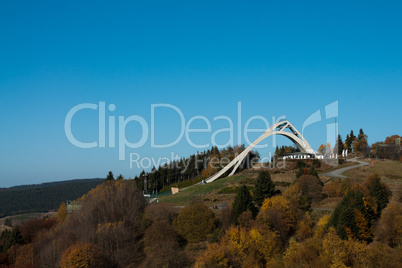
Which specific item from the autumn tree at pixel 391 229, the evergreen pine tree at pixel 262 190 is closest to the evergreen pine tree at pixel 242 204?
the evergreen pine tree at pixel 262 190

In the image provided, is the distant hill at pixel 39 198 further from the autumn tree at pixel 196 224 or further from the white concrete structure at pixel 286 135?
the autumn tree at pixel 196 224

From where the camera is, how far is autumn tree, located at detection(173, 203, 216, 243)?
112 ft

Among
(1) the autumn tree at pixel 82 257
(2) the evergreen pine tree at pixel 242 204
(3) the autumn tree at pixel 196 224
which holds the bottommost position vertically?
(1) the autumn tree at pixel 82 257

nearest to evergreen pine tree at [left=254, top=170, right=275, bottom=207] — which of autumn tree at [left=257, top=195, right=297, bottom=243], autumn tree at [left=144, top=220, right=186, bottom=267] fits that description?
autumn tree at [left=257, top=195, right=297, bottom=243]

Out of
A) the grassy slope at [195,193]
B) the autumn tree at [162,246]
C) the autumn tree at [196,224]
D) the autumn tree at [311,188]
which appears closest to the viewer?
the autumn tree at [162,246]

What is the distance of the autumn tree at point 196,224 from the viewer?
3428cm

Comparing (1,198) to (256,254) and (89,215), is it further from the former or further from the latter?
(256,254)

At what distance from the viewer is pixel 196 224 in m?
34.6

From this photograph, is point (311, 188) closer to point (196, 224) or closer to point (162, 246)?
point (196, 224)

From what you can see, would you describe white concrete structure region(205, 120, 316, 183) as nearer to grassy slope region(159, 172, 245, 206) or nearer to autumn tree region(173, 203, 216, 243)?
grassy slope region(159, 172, 245, 206)

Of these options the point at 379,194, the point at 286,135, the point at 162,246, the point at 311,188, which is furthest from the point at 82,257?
the point at 286,135

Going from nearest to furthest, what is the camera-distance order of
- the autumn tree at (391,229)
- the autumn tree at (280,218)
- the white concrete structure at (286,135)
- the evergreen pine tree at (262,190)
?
the autumn tree at (391,229)
the autumn tree at (280,218)
the evergreen pine tree at (262,190)
the white concrete structure at (286,135)

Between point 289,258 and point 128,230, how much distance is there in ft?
61.1

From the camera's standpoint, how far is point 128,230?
3672cm
